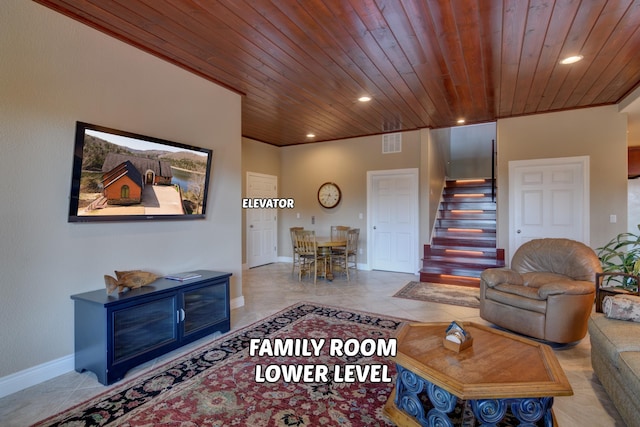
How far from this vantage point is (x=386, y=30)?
263cm

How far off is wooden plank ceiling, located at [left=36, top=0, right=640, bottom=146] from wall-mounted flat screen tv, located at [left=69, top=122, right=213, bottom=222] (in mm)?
887

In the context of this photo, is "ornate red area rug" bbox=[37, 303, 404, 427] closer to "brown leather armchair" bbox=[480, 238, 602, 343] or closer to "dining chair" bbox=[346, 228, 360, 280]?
"brown leather armchair" bbox=[480, 238, 602, 343]

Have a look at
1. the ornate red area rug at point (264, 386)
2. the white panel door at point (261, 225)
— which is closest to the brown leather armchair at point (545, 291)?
the ornate red area rug at point (264, 386)

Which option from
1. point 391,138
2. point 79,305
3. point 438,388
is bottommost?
point 438,388

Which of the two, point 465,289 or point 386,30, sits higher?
point 386,30

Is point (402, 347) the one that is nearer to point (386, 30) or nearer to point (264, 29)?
point (386, 30)

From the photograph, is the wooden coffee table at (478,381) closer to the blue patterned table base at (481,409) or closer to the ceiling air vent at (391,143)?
the blue patterned table base at (481,409)

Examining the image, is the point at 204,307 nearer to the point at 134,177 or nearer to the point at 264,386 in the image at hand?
the point at 264,386

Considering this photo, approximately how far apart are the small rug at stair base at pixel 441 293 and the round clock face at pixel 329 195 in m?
2.39

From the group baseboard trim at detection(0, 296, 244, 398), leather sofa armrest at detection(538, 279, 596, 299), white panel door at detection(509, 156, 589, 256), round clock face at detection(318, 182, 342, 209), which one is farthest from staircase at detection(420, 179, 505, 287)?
baseboard trim at detection(0, 296, 244, 398)

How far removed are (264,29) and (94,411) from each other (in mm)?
2965

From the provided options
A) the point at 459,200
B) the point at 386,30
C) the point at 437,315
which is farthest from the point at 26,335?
the point at 459,200

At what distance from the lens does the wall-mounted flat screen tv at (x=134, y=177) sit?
97.7 inches

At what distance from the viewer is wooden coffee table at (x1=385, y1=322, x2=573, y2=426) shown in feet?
4.98
